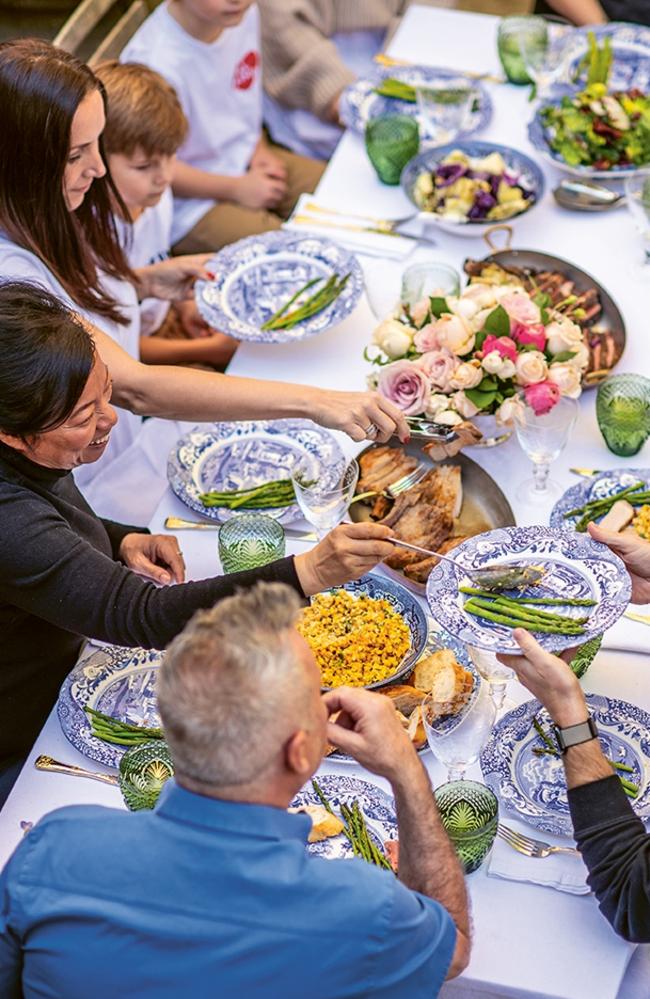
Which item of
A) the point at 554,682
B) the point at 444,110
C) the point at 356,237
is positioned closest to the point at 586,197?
the point at 444,110

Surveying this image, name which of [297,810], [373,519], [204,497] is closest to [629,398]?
[373,519]

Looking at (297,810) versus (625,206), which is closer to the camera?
(297,810)

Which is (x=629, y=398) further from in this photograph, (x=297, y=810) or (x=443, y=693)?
(x=297, y=810)

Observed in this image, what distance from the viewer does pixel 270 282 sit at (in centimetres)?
299

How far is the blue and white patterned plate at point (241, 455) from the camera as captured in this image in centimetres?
250

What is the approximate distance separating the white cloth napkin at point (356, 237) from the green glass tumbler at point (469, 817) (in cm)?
170

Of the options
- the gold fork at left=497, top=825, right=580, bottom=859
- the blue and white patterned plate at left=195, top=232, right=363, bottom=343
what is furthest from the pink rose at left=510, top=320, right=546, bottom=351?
the gold fork at left=497, top=825, right=580, bottom=859

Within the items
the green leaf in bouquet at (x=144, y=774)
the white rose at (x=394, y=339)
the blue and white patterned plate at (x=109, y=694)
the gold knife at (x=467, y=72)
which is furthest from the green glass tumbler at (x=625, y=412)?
the gold knife at (x=467, y=72)

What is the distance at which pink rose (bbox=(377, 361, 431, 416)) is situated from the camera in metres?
2.36

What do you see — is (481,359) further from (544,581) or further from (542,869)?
(542,869)

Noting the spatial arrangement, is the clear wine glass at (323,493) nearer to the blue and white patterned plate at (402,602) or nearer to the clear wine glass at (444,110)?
the blue and white patterned plate at (402,602)

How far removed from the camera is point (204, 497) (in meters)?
2.45

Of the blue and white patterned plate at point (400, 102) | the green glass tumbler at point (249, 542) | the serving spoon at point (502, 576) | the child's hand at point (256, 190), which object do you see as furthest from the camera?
the child's hand at point (256, 190)

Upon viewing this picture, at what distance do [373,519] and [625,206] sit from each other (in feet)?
4.80
